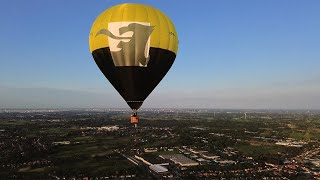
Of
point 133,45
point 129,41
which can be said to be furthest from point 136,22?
point 133,45

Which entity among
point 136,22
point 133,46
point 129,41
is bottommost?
point 133,46

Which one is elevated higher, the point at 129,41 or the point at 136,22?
the point at 136,22

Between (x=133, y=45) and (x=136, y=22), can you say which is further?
(x=133, y=45)

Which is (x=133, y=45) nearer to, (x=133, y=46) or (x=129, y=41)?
(x=133, y=46)

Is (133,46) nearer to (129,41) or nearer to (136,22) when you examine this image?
(129,41)

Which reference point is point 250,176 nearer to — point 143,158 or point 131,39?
point 143,158
